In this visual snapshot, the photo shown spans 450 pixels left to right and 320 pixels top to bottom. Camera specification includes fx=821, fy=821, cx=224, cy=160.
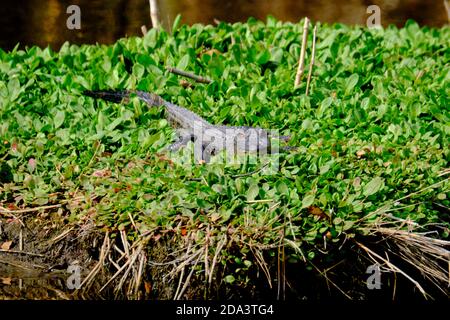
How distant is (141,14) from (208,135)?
4334mm

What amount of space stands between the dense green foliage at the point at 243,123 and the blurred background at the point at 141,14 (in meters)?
1.91

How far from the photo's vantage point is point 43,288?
179 inches

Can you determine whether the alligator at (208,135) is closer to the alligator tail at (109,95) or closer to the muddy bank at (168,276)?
the alligator tail at (109,95)

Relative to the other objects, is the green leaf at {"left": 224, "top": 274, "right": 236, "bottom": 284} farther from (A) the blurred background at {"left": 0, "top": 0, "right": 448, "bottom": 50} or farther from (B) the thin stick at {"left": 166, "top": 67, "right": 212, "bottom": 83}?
(A) the blurred background at {"left": 0, "top": 0, "right": 448, "bottom": 50}

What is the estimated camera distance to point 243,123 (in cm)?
557

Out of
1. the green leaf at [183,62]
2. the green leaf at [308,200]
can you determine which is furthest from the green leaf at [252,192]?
the green leaf at [183,62]

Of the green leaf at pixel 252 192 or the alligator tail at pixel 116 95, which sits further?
the alligator tail at pixel 116 95

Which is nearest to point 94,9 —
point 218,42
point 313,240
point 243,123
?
point 218,42

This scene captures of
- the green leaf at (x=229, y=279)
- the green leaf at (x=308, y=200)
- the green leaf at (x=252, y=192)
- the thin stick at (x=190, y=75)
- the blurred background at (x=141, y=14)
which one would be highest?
the blurred background at (x=141, y=14)

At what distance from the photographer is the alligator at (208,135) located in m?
5.08

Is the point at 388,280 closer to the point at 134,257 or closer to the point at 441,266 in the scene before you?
the point at 441,266

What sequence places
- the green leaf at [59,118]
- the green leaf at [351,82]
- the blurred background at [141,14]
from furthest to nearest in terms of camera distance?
the blurred background at [141,14] → the green leaf at [351,82] → the green leaf at [59,118]

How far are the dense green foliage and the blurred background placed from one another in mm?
1909

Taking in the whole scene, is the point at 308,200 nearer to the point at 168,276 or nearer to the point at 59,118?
the point at 168,276
